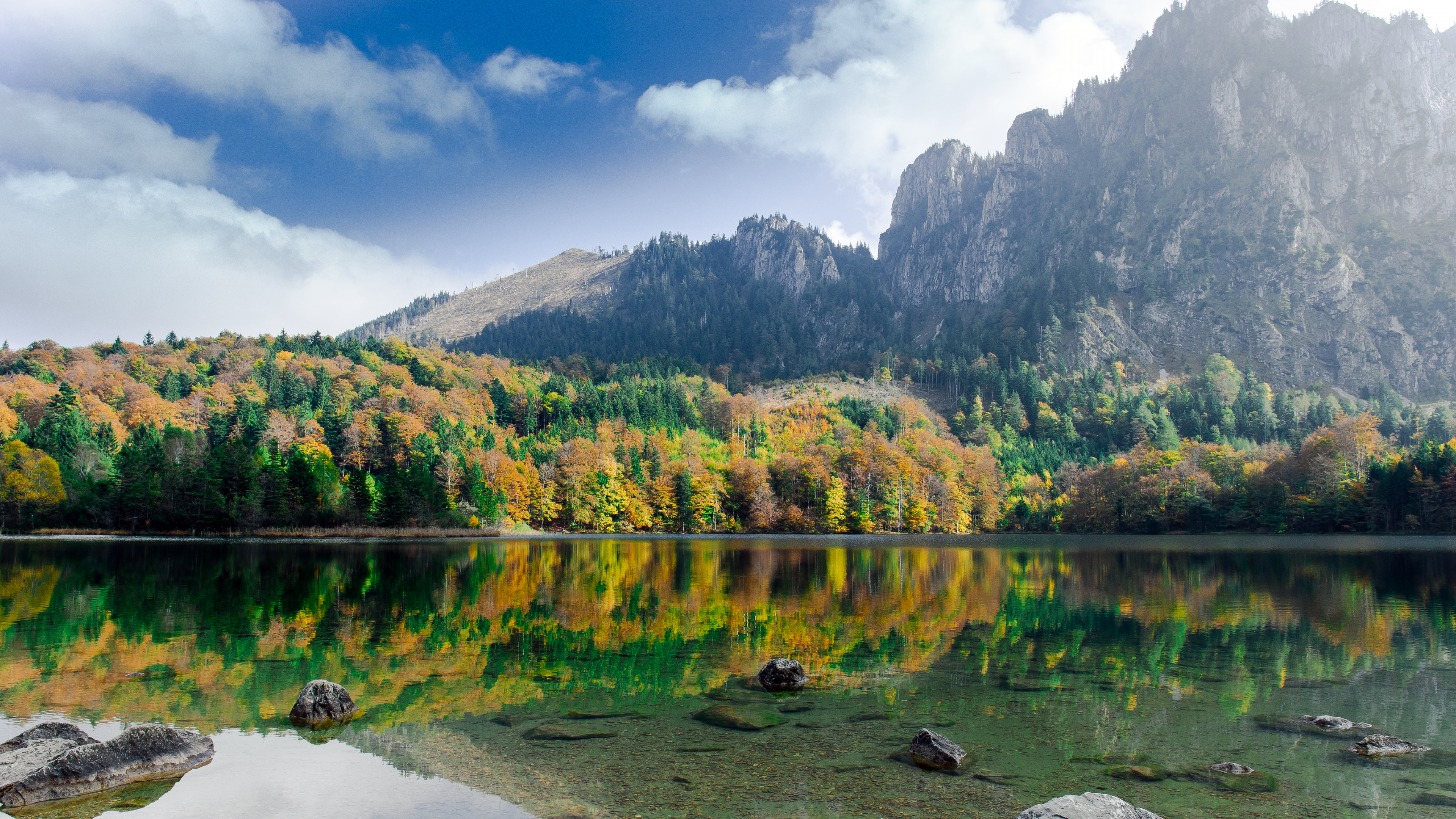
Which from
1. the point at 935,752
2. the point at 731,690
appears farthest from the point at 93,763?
the point at 935,752

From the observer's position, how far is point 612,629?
78.3 feet

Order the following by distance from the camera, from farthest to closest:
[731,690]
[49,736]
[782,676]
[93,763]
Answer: [782,676]
[731,690]
[49,736]
[93,763]

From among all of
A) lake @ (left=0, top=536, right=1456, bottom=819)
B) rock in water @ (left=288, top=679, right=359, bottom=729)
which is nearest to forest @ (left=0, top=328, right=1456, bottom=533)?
lake @ (left=0, top=536, right=1456, bottom=819)

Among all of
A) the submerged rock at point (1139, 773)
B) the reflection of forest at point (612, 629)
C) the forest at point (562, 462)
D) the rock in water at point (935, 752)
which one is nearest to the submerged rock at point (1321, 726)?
the reflection of forest at point (612, 629)

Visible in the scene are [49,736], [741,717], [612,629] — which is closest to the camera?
Result: [49,736]

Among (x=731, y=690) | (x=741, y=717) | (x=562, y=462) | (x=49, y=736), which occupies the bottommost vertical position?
(x=731, y=690)

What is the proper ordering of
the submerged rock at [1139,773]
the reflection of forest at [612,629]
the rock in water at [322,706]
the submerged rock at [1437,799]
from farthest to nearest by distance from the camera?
the reflection of forest at [612,629] → the rock in water at [322,706] → the submerged rock at [1139,773] → the submerged rock at [1437,799]

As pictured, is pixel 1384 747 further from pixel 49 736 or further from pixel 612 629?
pixel 49 736

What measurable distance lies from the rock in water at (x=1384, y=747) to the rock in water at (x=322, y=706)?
17.8 meters

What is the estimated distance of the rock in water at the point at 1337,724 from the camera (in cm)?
1352

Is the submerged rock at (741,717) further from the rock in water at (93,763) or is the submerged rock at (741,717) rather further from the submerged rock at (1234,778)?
the rock in water at (93,763)

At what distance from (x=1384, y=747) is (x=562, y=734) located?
46.0ft

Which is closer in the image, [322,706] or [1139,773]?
[1139,773]

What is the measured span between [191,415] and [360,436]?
110 feet
